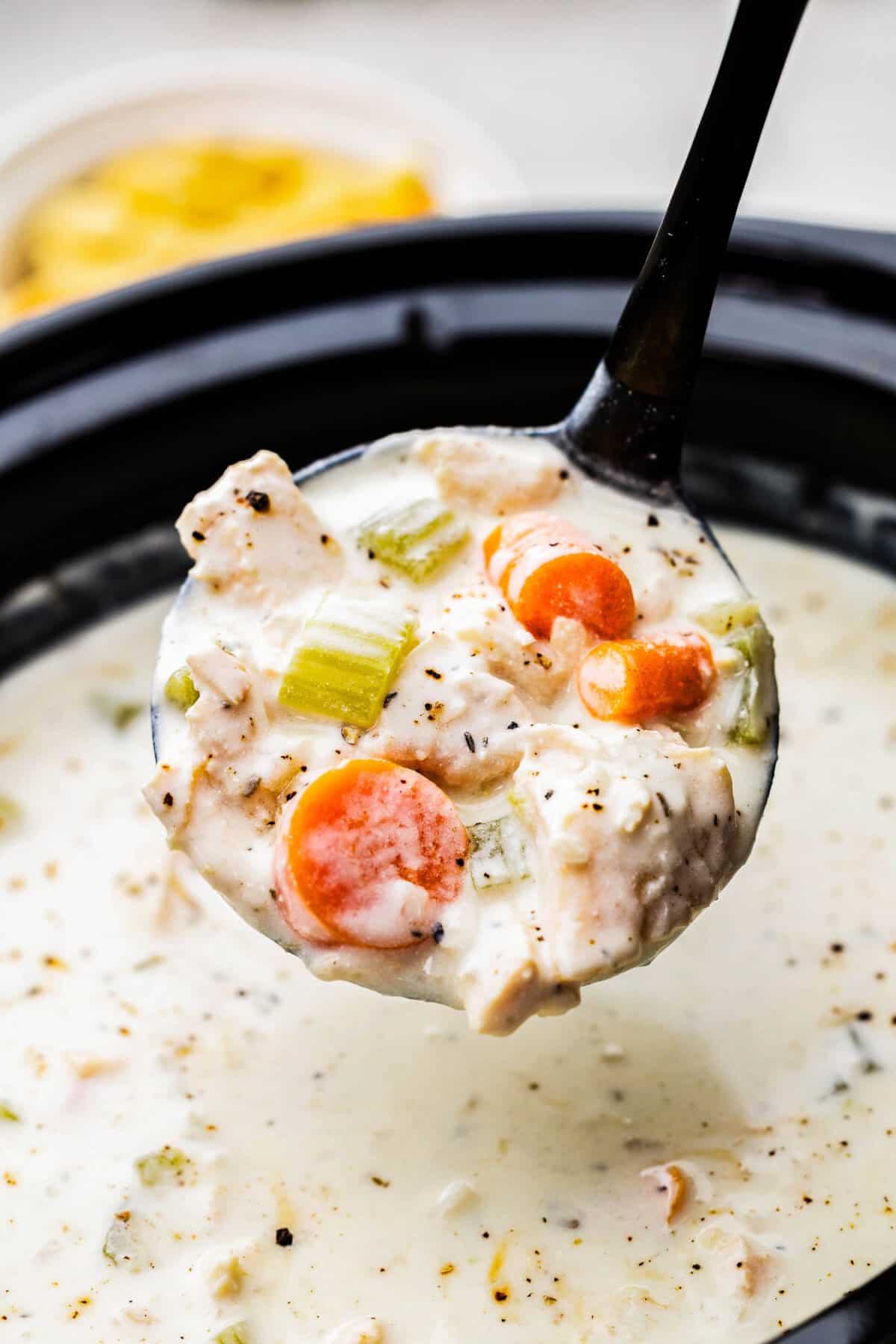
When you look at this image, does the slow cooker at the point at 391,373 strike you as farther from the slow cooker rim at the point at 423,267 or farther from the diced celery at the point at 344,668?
the diced celery at the point at 344,668

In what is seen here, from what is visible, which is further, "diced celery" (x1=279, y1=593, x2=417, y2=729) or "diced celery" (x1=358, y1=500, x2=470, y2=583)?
"diced celery" (x1=358, y1=500, x2=470, y2=583)

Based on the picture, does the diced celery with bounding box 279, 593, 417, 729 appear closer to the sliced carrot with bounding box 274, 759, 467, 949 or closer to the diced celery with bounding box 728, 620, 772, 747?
the sliced carrot with bounding box 274, 759, 467, 949

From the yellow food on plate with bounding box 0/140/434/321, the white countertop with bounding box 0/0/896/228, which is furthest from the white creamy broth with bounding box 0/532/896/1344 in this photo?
the white countertop with bounding box 0/0/896/228

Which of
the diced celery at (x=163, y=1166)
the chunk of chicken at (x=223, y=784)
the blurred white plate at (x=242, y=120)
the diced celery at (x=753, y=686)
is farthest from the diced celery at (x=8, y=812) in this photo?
the blurred white plate at (x=242, y=120)

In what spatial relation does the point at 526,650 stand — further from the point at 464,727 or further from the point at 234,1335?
the point at 234,1335

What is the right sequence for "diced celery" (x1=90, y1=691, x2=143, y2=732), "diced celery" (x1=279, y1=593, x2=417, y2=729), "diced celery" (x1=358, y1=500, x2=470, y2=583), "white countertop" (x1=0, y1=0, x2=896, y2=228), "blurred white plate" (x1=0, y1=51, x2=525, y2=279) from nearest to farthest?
1. "diced celery" (x1=279, y1=593, x2=417, y2=729)
2. "diced celery" (x1=358, y1=500, x2=470, y2=583)
3. "diced celery" (x1=90, y1=691, x2=143, y2=732)
4. "blurred white plate" (x1=0, y1=51, x2=525, y2=279)
5. "white countertop" (x1=0, y1=0, x2=896, y2=228)

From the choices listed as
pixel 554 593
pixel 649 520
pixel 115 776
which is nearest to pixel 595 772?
pixel 554 593

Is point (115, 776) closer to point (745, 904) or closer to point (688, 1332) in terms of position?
point (745, 904)
